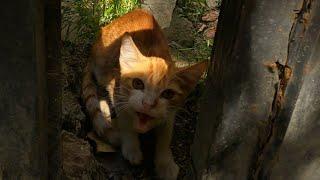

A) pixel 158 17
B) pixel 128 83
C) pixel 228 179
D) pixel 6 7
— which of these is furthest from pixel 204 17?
pixel 6 7

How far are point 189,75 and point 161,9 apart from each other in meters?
1.67

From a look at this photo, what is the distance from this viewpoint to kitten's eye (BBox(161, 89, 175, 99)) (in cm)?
307

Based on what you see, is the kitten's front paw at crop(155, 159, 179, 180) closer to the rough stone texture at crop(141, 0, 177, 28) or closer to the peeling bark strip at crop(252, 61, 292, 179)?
the peeling bark strip at crop(252, 61, 292, 179)

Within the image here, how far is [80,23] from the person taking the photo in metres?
4.26

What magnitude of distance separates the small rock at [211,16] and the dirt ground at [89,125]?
7cm

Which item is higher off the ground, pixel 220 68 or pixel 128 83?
pixel 220 68

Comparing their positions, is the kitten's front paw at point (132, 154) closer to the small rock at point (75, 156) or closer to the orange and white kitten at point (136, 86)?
the orange and white kitten at point (136, 86)

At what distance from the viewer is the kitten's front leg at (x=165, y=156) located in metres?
3.18

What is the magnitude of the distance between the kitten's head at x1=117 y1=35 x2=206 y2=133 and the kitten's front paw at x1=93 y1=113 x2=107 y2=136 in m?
0.31

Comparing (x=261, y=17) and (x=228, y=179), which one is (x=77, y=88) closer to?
(x=228, y=179)

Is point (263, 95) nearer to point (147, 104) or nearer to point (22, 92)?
point (22, 92)

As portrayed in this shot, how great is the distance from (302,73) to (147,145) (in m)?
1.74

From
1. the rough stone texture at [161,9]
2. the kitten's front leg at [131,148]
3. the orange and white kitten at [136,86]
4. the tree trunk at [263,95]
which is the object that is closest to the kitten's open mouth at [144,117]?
the orange and white kitten at [136,86]

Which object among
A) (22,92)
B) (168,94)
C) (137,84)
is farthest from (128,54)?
(22,92)
